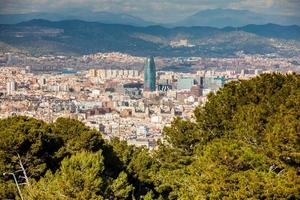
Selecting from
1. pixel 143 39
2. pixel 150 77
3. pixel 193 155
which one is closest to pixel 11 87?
pixel 150 77

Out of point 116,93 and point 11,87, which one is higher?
point 11,87

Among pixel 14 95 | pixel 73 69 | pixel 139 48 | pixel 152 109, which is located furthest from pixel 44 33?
pixel 152 109

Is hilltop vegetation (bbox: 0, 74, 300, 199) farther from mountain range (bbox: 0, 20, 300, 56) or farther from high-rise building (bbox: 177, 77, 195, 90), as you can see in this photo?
mountain range (bbox: 0, 20, 300, 56)

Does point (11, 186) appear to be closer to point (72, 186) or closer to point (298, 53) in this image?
point (72, 186)

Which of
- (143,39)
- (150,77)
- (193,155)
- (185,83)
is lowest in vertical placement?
(185,83)

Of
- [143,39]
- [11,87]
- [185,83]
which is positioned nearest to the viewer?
[11,87]

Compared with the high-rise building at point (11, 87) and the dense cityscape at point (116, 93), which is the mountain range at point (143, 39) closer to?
the dense cityscape at point (116, 93)

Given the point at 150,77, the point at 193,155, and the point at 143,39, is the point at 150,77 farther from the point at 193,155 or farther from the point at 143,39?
the point at 143,39
